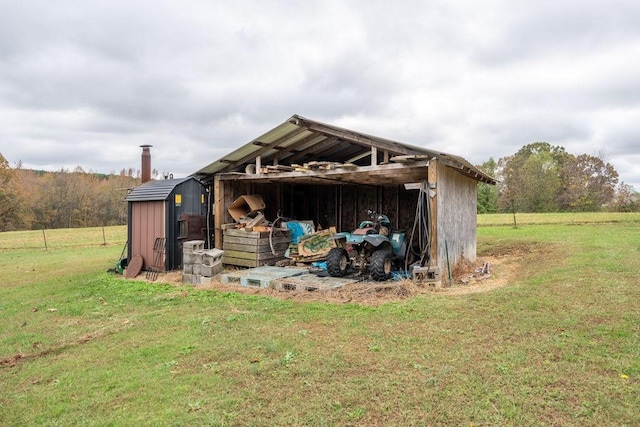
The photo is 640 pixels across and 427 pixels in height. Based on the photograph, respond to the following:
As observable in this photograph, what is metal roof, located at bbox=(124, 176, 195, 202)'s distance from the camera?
355 inches

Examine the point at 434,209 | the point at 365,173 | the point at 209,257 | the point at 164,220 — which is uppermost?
the point at 365,173

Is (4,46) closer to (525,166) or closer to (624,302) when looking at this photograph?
(624,302)

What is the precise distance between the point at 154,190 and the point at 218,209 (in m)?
1.54

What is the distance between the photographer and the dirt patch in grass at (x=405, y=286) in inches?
245

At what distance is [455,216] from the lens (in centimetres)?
859

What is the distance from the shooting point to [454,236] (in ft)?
27.8

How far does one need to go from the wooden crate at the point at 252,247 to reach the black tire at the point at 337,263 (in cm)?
213

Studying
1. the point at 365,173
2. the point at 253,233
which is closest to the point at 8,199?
the point at 253,233

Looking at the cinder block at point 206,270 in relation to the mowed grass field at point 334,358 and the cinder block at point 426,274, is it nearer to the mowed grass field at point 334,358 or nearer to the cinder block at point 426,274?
the mowed grass field at point 334,358

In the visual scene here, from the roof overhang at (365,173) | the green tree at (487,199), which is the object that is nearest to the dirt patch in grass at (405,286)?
the roof overhang at (365,173)

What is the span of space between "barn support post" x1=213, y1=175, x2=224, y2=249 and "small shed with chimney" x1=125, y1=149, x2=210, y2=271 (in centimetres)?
34

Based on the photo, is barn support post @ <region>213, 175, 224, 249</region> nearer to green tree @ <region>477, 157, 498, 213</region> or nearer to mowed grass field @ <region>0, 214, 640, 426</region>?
mowed grass field @ <region>0, 214, 640, 426</region>

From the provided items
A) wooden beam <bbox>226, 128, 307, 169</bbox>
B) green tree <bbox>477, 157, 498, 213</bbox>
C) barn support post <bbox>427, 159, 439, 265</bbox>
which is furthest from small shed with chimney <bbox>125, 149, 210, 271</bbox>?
green tree <bbox>477, 157, 498, 213</bbox>

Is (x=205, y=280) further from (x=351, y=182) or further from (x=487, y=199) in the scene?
(x=487, y=199)
